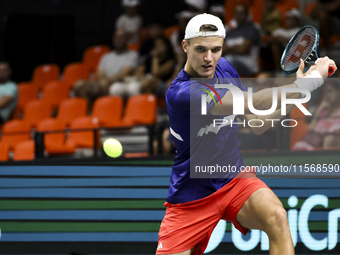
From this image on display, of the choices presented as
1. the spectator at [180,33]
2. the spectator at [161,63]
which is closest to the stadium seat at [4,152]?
the spectator at [161,63]

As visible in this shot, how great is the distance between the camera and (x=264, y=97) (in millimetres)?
3086

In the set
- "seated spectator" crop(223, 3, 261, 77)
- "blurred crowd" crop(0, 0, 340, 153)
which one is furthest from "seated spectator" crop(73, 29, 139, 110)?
"seated spectator" crop(223, 3, 261, 77)

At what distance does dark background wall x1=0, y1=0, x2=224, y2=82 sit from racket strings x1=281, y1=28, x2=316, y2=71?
7.29 m

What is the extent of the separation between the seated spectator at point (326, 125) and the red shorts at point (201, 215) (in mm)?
1999

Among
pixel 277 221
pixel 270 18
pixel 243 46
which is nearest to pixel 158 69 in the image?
pixel 243 46

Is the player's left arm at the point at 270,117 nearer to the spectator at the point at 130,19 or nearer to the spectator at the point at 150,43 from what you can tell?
the spectator at the point at 150,43

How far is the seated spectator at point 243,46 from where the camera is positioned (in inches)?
283

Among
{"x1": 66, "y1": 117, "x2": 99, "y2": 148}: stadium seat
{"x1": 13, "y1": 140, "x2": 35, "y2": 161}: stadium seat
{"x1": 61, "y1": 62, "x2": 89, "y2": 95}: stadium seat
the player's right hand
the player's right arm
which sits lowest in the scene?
{"x1": 13, "y1": 140, "x2": 35, "y2": 161}: stadium seat

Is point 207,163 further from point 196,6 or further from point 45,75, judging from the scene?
point 45,75

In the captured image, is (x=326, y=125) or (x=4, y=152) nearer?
(x=326, y=125)

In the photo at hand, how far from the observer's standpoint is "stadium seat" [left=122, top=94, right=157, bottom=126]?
6.85 meters

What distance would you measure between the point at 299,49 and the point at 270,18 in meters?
5.08

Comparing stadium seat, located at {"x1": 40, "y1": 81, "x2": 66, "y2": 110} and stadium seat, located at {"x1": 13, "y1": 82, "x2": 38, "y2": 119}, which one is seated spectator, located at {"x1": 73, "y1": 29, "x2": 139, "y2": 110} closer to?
stadium seat, located at {"x1": 40, "y1": 81, "x2": 66, "y2": 110}

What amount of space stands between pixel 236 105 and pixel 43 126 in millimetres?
4992
